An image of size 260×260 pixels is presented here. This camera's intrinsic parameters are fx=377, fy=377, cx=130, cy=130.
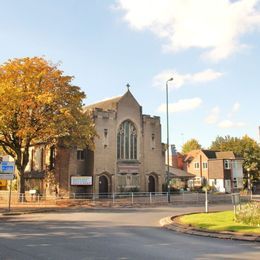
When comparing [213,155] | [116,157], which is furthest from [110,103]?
[213,155]

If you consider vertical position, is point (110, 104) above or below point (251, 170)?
above

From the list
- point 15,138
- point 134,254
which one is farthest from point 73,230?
point 15,138

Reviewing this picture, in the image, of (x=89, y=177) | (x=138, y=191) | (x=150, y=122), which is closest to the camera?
(x=89, y=177)

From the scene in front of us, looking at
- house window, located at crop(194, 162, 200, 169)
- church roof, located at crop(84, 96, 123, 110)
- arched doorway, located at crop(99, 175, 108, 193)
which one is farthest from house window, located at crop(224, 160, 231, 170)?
arched doorway, located at crop(99, 175, 108, 193)

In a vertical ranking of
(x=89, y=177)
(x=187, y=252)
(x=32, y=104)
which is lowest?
(x=187, y=252)

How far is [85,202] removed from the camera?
36750mm

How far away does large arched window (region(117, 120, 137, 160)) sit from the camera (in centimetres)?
4803

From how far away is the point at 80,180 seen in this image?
1646 inches

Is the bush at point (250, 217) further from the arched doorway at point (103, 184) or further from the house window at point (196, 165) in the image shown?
the house window at point (196, 165)

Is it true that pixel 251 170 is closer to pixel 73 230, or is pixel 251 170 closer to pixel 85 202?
pixel 85 202

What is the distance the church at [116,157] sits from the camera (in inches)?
1732

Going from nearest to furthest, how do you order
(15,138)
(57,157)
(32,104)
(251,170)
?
1. (32,104)
2. (15,138)
3. (57,157)
4. (251,170)

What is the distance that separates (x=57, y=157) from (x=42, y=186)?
4448 mm

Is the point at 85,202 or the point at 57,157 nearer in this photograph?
the point at 85,202
